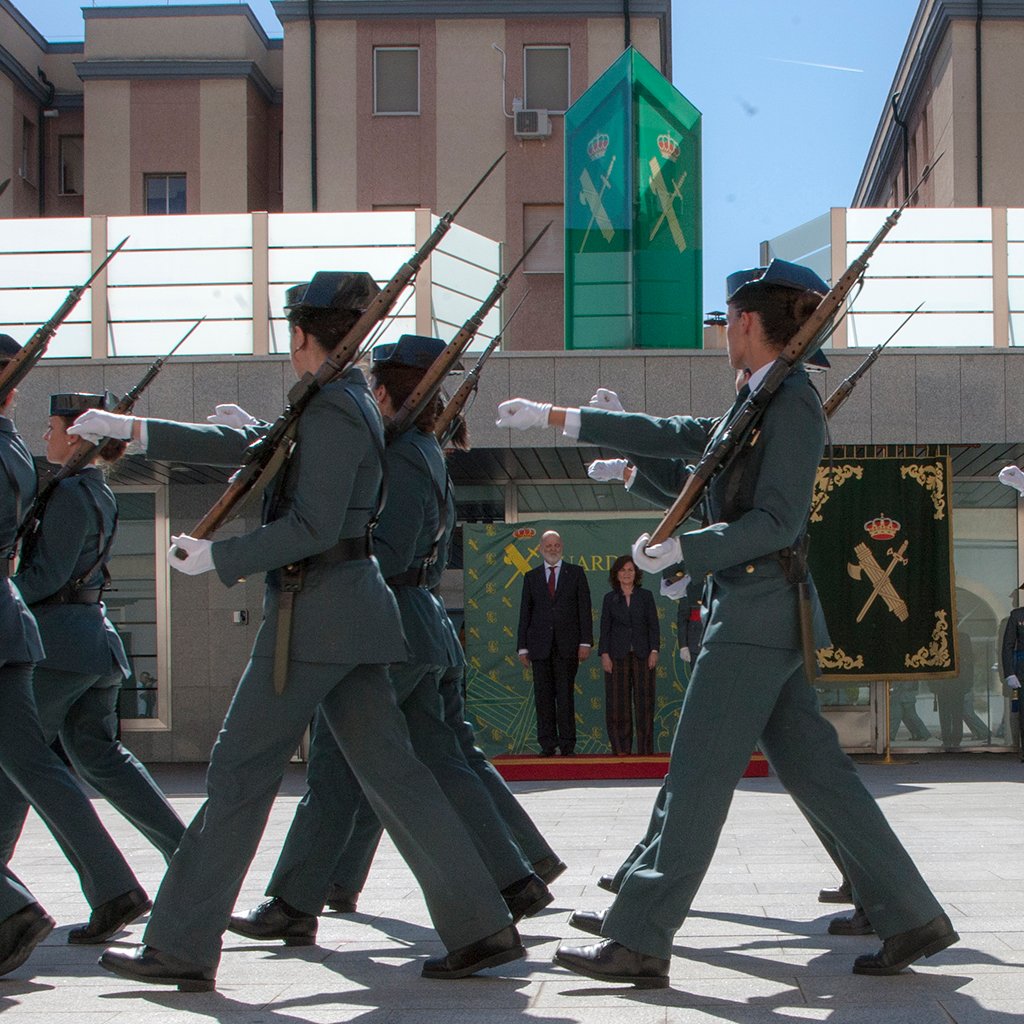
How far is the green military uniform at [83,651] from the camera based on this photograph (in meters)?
5.65

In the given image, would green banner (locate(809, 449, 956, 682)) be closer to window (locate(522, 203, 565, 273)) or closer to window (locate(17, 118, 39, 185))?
window (locate(522, 203, 565, 273))

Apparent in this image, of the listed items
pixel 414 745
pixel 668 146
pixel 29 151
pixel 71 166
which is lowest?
pixel 414 745

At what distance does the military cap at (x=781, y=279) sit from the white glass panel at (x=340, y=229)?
1016 centimetres

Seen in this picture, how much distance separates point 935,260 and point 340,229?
16.8 ft

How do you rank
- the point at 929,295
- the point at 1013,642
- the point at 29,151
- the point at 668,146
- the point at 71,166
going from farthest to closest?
the point at 71,166
the point at 29,151
the point at 668,146
the point at 929,295
the point at 1013,642

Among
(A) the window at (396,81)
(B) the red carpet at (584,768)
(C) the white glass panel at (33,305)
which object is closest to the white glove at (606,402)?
(B) the red carpet at (584,768)

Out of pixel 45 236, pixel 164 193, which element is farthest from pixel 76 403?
pixel 164 193

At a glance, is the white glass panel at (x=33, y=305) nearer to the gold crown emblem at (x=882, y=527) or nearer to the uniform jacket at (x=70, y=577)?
the gold crown emblem at (x=882, y=527)

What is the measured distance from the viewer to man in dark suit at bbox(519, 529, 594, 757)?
13.8 m

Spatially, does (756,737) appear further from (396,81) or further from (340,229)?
(396,81)

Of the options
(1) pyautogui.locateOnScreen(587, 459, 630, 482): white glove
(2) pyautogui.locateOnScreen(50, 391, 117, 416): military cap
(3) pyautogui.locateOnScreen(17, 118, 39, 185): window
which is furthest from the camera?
(3) pyautogui.locateOnScreen(17, 118, 39, 185): window

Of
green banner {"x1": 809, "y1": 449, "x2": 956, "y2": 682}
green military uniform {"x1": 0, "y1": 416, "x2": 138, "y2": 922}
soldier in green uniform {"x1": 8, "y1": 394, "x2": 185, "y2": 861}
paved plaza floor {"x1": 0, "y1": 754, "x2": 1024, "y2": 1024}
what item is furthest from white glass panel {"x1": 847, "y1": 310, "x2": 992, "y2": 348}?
green military uniform {"x1": 0, "y1": 416, "x2": 138, "y2": 922}

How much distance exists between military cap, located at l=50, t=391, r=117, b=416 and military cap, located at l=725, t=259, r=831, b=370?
7.89 ft

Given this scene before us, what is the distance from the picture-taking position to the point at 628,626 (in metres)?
13.7
